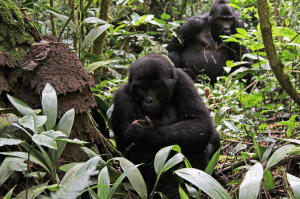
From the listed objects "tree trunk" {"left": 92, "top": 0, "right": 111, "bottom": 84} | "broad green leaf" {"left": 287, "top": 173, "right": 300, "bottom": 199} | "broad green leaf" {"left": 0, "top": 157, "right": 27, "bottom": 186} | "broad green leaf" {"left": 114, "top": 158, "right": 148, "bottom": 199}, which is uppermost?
"tree trunk" {"left": 92, "top": 0, "right": 111, "bottom": 84}

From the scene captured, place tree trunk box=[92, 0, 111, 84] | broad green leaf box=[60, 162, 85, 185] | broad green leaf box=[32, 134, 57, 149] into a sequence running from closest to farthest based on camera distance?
broad green leaf box=[32, 134, 57, 149], broad green leaf box=[60, 162, 85, 185], tree trunk box=[92, 0, 111, 84]

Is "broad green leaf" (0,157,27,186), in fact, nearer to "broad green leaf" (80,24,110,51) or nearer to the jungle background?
the jungle background

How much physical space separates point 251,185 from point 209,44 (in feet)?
21.1

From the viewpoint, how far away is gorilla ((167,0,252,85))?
24.9ft

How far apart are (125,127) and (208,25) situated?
18.6 ft

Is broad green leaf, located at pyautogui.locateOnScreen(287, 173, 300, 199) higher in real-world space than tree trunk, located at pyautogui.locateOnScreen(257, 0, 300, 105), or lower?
lower

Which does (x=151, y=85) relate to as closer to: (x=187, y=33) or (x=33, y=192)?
(x=33, y=192)

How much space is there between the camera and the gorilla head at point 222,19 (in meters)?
Result: 7.54

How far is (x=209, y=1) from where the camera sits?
10289 mm

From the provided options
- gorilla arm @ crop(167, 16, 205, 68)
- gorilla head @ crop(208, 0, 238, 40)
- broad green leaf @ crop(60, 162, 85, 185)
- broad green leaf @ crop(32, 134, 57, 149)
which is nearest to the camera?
broad green leaf @ crop(32, 134, 57, 149)

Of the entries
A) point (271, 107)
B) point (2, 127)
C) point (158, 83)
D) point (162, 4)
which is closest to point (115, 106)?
point (158, 83)

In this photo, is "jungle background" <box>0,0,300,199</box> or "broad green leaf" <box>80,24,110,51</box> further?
"broad green leaf" <box>80,24,110,51</box>

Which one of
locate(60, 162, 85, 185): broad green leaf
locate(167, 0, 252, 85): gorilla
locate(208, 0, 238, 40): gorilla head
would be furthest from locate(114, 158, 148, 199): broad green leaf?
locate(208, 0, 238, 40): gorilla head

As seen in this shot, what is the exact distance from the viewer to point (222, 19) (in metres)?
7.60
